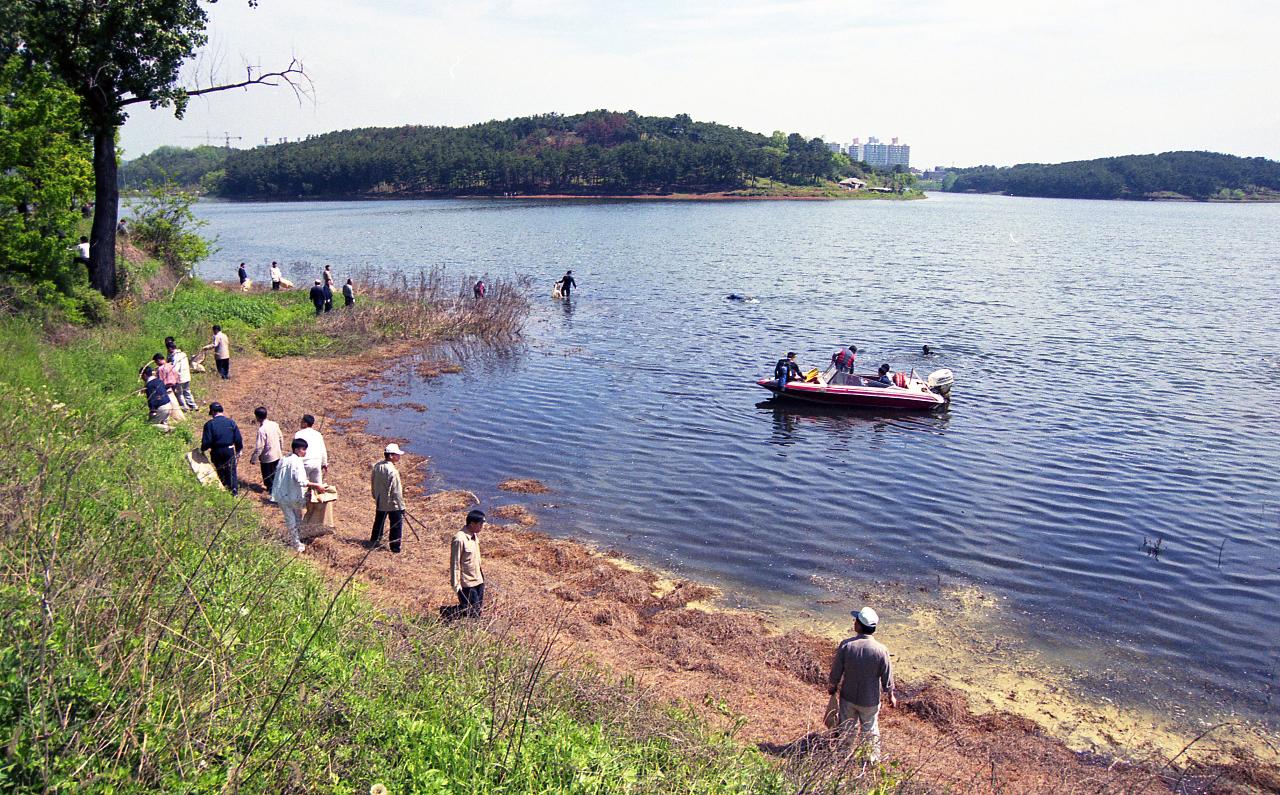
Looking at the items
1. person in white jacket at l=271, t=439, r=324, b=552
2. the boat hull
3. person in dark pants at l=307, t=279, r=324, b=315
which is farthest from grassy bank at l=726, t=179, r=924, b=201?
person in white jacket at l=271, t=439, r=324, b=552

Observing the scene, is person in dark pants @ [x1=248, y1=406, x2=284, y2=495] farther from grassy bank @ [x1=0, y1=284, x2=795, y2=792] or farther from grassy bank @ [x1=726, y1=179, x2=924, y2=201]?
grassy bank @ [x1=726, y1=179, x2=924, y2=201]

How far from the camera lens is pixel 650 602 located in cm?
1175

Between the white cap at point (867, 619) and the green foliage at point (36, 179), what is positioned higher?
the green foliage at point (36, 179)

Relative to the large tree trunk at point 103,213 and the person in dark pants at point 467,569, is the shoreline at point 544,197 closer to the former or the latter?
the large tree trunk at point 103,213

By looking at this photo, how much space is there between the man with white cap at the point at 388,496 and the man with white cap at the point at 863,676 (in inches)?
259

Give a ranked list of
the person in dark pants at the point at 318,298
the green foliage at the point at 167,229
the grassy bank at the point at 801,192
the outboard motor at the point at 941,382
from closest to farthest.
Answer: the outboard motor at the point at 941,382
the person in dark pants at the point at 318,298
the green foliage at the point at 167,229
the grassy bank at the point at 801,192

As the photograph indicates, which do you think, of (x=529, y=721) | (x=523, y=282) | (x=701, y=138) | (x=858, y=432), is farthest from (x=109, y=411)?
(x=701, y=138)

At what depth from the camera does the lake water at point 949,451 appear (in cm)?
1252

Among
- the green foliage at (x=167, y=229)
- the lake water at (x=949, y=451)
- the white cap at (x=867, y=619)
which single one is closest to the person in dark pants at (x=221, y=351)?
the lake water at (x=949, y=451)

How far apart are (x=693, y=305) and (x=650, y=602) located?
29460 millimetres

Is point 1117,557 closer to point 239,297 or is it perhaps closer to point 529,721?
point 529,721

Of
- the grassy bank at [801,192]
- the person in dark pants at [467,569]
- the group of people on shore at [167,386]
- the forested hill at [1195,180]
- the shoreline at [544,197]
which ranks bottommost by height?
the person in dark pants at [467,569]

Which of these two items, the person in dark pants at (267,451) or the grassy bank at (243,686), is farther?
the person in dark pants at (267,451)

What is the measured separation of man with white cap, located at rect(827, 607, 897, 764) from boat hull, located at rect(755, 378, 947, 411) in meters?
15.4
